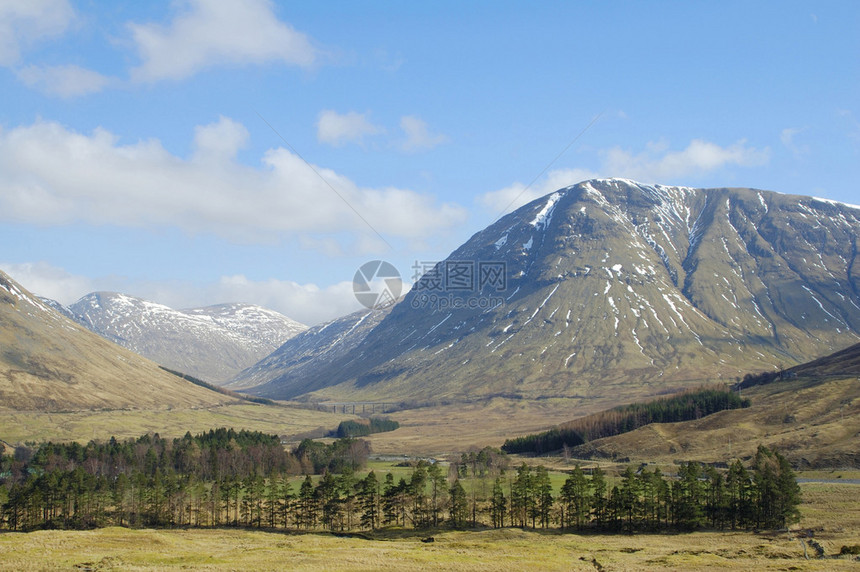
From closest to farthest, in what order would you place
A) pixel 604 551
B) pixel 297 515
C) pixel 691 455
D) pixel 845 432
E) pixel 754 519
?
pixel 604 551, pixel 754 519, pixel 297 515, pixel 845 432, pixel 691 455

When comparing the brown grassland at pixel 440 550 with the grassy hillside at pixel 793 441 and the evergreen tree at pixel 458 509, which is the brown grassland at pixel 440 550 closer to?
the evergreen tree at pixel 458 509

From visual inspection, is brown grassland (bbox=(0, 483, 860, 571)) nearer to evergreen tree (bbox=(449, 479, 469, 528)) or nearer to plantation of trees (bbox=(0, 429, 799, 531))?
plantation of trees (bbox=(0, 429, 799, 531))

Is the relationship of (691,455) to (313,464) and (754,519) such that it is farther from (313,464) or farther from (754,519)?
(313,464)

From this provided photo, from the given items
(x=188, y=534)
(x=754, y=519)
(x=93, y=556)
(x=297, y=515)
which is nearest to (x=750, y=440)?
(x=754, y=519)

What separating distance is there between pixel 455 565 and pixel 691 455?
135 m

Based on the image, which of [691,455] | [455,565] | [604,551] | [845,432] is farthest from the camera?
[691,455]

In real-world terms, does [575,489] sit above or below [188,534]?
above

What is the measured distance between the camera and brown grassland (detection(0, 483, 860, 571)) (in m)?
71.1

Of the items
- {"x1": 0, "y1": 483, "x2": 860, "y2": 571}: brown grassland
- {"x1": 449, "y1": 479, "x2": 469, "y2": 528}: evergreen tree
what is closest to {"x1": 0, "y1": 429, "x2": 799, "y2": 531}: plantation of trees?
{"x1": 449, "y1": 479, "x2": 469, "y2": 528}: evergreen tree

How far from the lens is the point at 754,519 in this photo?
10069cm

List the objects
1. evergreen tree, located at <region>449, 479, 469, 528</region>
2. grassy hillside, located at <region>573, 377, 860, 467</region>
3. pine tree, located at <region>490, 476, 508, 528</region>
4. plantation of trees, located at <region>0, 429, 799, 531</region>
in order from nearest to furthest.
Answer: plantation of trees, located at <region>0, 429, 799, 531</region> → pine tree, located at <region>490, 476, 508, 528</region> → evergreen tree, located at <region>449, 479, 469, 528</region> → grassy hillside, located at <region>573, 377, 860, 467</region>

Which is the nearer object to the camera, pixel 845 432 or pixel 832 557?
pixel 832 557

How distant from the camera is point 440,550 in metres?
85.5

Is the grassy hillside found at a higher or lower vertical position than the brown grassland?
higher
